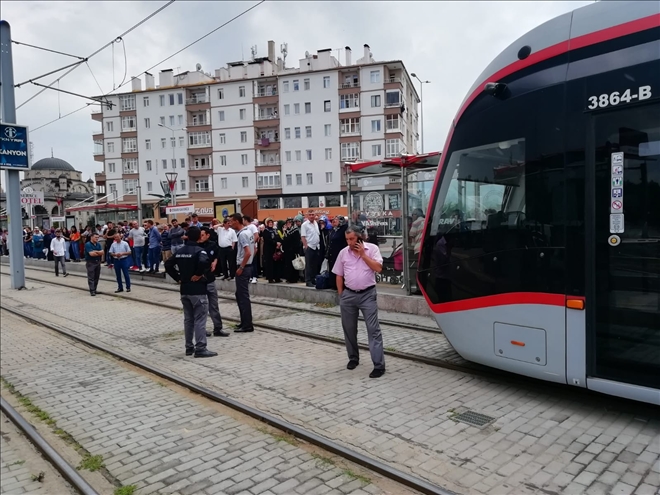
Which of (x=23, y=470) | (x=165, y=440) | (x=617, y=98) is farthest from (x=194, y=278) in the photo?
(x=617, y=98)

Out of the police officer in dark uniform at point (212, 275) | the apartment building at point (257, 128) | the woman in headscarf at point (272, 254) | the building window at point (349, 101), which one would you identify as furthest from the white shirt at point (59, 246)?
the building window at point (349, 101)

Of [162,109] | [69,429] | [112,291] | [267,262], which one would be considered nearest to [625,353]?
[69,429]

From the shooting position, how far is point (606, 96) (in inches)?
177

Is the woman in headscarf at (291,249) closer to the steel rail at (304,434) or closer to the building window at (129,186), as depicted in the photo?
the steel rail at (304,434)

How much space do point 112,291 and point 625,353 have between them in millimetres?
15256

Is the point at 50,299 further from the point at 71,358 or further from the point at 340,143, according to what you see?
the point at 340,143

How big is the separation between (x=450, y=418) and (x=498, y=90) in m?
3.39

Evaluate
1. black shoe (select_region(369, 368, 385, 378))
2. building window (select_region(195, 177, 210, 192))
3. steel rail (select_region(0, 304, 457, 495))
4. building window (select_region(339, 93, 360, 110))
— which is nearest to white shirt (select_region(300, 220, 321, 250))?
steel rail (select_region(0, 304, 457, 495))

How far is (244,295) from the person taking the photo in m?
9.22

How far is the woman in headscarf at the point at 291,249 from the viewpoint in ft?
45.1

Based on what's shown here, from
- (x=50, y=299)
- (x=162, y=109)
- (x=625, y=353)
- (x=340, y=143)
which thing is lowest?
(x=50, y=299)

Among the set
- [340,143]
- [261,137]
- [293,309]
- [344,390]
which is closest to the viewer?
[344,390]

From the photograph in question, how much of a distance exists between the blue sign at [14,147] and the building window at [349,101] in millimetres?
45904

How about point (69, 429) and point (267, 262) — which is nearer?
point (69, 429)
